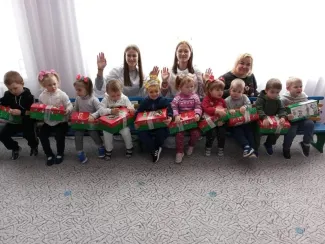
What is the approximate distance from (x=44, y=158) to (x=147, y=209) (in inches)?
44.0

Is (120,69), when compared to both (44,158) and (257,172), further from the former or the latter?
(257,172)

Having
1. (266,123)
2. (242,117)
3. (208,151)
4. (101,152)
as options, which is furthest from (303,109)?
(101,152)

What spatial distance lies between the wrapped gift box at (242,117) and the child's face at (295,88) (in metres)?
0.40

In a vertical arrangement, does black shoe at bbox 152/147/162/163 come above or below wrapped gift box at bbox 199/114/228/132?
below

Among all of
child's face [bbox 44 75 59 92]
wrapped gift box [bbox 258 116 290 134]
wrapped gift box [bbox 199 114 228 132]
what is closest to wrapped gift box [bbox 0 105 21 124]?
child's face [bbox 44 75 59 92]

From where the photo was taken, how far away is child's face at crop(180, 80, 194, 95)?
1.99 meters

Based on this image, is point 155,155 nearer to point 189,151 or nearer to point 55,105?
point 189,151

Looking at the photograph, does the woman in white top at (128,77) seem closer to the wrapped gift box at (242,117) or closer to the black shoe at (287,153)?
the wrapped gift box at (242,117)

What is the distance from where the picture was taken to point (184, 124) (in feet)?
6.28

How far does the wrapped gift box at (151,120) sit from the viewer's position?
6.18 ft

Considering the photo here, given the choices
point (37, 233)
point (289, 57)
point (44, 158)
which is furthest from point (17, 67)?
point (289, 57)

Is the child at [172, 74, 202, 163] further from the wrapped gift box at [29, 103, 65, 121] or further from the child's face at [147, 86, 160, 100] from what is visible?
the wrapped gift box at [29, 103, 65, 121]

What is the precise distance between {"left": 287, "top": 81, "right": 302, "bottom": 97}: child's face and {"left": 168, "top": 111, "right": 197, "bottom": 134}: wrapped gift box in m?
0.85

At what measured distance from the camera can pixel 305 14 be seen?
2.15 meters
